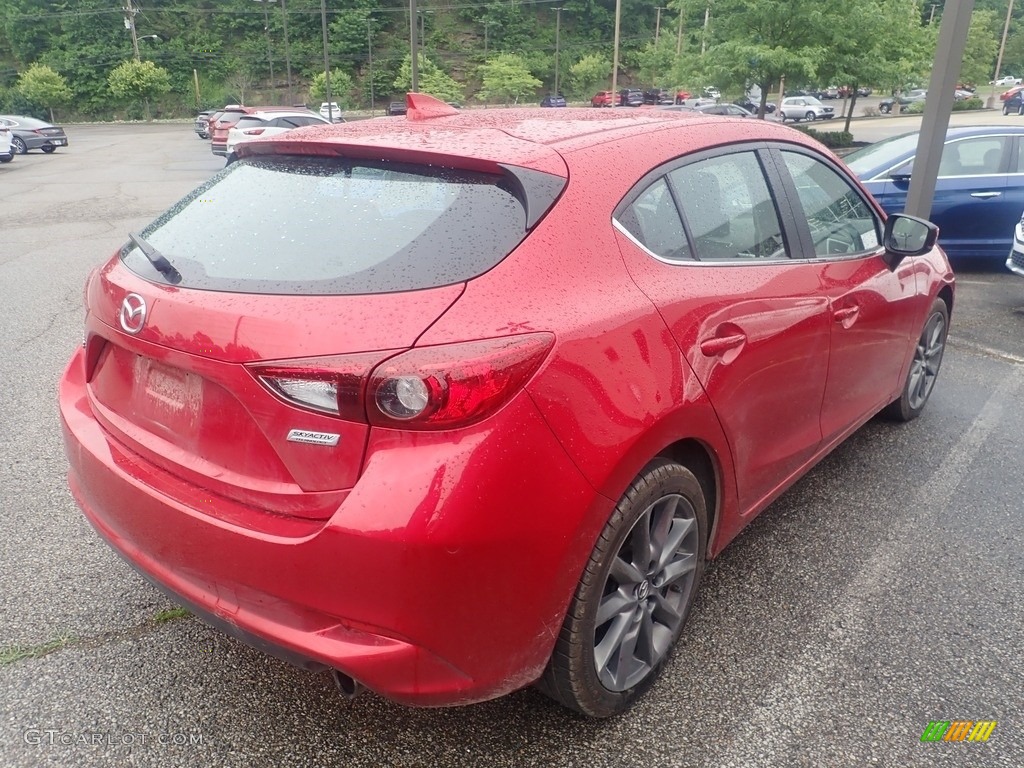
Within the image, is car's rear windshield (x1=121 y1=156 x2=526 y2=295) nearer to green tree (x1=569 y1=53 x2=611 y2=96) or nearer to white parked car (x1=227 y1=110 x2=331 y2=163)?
white parked car (x1=227 y1=110 x2=331 y2=163)

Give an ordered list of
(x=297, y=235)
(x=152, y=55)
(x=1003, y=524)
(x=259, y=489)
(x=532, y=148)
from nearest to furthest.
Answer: (x=259, y=489) → (x=297, y=235) → (x=532, y=148) → (x=1003, y=524) → (x=152, y=55)

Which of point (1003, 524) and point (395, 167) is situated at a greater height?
point (395, 167)

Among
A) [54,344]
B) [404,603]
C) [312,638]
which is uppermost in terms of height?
[404,603]

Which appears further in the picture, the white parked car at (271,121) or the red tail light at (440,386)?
the white parked car at (271,121)

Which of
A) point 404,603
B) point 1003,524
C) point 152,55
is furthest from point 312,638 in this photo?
point 152,55

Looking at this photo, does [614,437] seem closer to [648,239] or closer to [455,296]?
[455,296]

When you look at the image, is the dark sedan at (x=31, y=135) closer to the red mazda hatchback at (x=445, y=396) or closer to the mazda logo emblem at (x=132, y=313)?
the red mazda hatchback at (x=445, y=396)

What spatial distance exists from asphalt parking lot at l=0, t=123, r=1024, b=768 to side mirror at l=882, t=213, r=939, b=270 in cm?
108

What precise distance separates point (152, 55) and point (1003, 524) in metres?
96.2

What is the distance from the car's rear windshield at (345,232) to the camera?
1.87m

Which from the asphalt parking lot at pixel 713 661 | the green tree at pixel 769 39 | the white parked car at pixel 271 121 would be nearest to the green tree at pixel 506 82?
the green tree at pixel 769 39

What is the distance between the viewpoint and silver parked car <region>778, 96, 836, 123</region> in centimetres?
4872

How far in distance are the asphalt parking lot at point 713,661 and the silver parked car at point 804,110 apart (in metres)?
50.2

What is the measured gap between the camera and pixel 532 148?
7.15 ft
